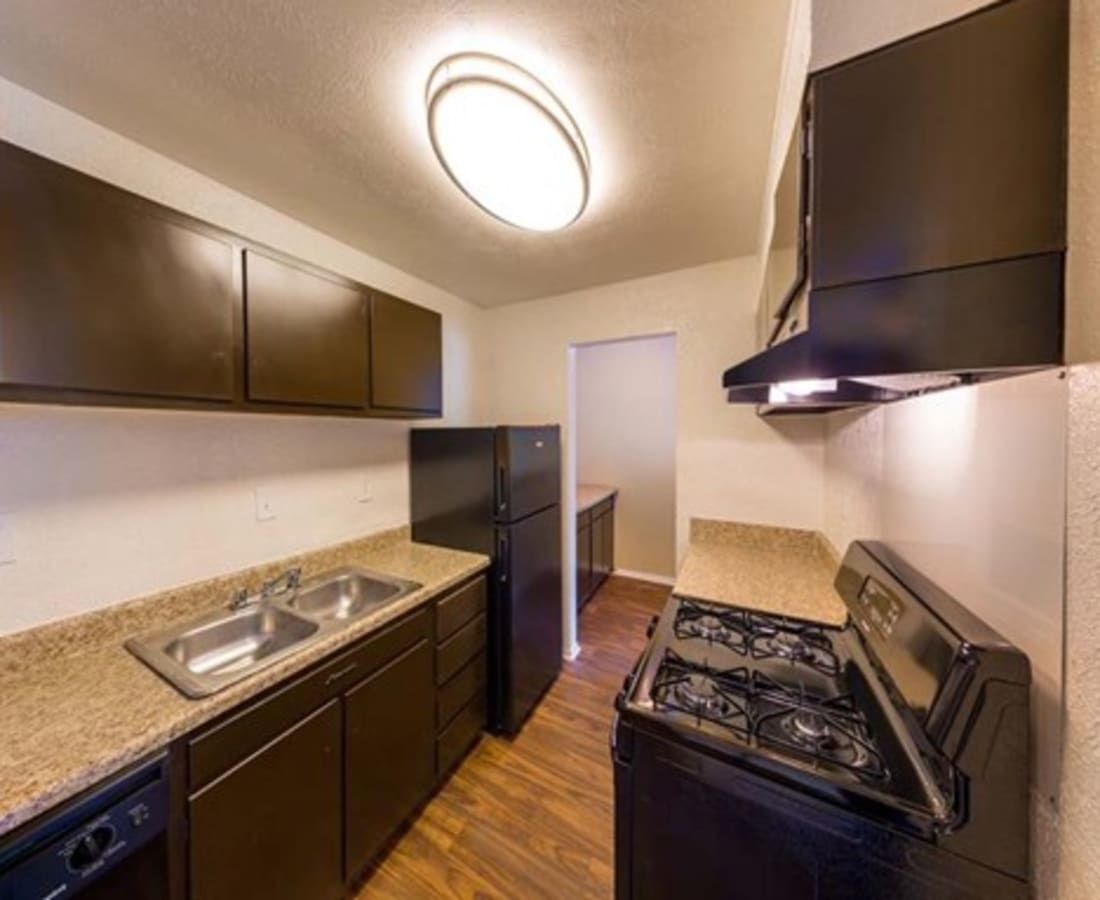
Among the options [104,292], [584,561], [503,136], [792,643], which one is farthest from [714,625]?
[584,561]

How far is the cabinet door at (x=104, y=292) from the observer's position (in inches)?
35.9

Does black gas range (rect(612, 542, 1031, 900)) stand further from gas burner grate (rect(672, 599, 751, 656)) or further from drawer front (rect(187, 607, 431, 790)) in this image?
drawer front (rect(187, 607, 431, 790))

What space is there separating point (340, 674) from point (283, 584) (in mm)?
573

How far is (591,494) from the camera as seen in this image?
155 inches

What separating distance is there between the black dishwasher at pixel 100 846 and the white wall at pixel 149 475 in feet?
2.19

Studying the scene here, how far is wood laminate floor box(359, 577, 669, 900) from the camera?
1429 mm

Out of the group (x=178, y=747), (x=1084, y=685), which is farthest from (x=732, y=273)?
(x=178, y=747)

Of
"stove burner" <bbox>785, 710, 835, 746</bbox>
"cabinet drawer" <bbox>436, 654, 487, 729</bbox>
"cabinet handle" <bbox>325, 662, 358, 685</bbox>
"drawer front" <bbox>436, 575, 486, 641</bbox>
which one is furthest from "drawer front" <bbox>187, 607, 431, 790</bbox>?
"stove burner" <bbox>785, 710, 835, 746</bbox>

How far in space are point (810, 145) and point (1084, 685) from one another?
788 mm

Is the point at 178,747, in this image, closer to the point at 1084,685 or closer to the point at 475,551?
the point at 475,551

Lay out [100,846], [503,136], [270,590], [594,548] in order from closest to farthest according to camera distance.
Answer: [100,846] < [503,136] < [270,590] < [594,548]

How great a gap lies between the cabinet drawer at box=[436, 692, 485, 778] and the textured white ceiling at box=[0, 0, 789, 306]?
7.20 feet

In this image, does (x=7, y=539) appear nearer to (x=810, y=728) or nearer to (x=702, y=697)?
(x=702, y=697)

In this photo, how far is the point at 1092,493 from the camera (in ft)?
1.59
